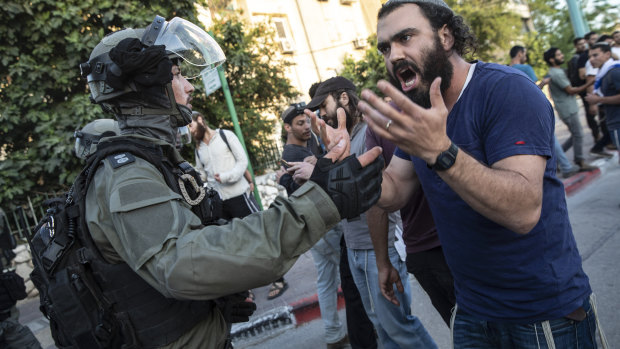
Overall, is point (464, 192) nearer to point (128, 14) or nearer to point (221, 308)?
point (221, 308)

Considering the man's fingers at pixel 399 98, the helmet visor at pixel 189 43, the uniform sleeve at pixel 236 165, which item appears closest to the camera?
the man's fingers at pixel 399 98

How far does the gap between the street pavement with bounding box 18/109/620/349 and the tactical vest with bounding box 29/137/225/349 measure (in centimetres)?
251

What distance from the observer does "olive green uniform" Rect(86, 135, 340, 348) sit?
1.20 m

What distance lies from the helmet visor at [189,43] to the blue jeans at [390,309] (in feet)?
5.19

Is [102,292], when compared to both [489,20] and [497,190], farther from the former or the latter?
[489,20]

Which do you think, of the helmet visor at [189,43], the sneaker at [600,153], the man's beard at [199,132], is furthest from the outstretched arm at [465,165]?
the sneaker at [600,153]

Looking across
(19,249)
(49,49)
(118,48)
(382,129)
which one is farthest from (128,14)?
(382,129)

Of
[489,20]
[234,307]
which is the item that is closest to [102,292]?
[234,307]

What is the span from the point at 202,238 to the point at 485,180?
2.95 feet

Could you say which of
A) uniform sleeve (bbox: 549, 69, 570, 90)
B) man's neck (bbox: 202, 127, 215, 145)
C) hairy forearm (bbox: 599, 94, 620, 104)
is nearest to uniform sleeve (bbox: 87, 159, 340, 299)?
man's neck (bbox: 202, 127, 215, 145)

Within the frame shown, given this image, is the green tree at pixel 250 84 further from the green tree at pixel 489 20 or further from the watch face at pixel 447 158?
the green tree at pixel 489 20

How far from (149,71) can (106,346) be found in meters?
1.14

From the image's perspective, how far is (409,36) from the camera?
1.72 meters

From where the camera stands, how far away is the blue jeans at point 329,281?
11.6 feet
